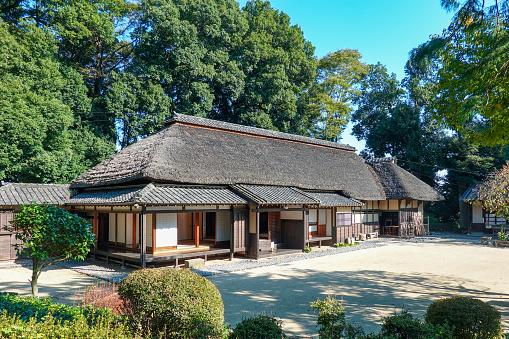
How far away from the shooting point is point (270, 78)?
28.0 m

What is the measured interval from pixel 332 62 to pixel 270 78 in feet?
32.6

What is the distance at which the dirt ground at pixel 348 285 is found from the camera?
7.57 m

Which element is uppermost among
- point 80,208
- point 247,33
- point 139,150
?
point 247,33

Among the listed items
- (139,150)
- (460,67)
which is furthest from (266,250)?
(460,67)

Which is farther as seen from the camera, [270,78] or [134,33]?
[270,78]

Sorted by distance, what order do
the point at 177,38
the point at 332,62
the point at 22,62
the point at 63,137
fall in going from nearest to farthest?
the point at 22,62, the point at 63,137, the point at 177,38, the point at 332,62

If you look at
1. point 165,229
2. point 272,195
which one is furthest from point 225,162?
point 165,229

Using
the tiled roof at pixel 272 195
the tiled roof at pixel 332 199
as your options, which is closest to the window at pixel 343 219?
the tiled roof at pixel 332 199

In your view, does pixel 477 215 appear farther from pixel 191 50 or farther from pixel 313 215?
pixel 191 50

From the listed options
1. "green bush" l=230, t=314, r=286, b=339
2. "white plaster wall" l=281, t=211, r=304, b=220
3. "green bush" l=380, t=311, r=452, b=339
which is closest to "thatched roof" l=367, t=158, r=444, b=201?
"white plaster wall" l=281, t=211, r=304, b=220

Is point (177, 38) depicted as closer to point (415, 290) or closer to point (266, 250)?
point (266, 250)

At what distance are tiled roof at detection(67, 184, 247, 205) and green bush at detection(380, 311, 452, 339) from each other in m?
8.32

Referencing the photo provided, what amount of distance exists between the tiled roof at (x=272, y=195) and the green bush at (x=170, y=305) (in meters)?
8.72

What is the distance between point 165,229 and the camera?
498 inches
